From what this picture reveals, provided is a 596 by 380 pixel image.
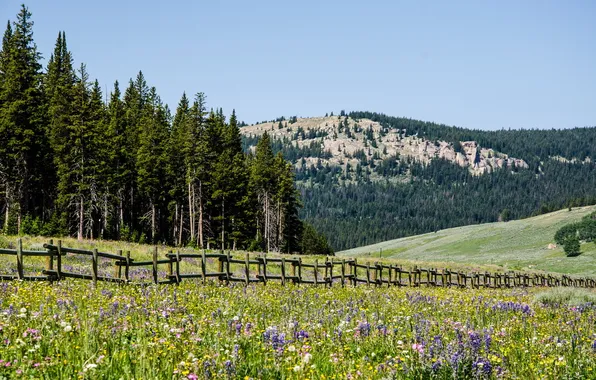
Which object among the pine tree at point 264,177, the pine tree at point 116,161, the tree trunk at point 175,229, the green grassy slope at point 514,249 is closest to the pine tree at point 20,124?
the pine tree at point 116,161

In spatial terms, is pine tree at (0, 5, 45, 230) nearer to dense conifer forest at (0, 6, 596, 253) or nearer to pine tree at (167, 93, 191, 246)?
dense conifer forest at (0, 6, 596, 253)

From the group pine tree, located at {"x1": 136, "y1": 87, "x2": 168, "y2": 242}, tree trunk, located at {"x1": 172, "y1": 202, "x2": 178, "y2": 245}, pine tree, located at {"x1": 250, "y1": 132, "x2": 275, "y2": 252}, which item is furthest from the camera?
pine tree, located at {"x1": 250, "y1": 132, "x2": 275, "y2": 252}

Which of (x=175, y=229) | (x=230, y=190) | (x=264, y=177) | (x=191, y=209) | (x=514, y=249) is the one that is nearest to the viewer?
(x=191, y=209)

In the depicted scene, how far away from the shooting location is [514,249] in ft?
496

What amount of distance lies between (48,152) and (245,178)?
2438 centimetres

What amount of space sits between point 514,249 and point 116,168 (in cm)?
11951

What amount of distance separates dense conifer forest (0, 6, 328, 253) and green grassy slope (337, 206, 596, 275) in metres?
52.4

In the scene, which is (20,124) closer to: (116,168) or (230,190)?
(116,168)

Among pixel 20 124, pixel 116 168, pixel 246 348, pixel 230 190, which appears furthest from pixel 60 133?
pixel 246 348

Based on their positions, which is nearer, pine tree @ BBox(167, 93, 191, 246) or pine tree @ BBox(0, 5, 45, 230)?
pine tree @ BBox(0, 5, 45, 230)

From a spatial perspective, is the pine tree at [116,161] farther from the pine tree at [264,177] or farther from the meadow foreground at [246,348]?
the meadow foreground at [246,348]

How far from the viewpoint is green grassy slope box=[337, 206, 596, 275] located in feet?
378

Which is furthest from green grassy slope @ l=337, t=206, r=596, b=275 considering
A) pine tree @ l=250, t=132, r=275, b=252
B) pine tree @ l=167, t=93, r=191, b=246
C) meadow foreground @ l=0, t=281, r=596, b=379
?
meadow foreground @ l=0, t=281, r=596, b=379

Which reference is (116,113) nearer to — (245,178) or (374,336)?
(245,178)
